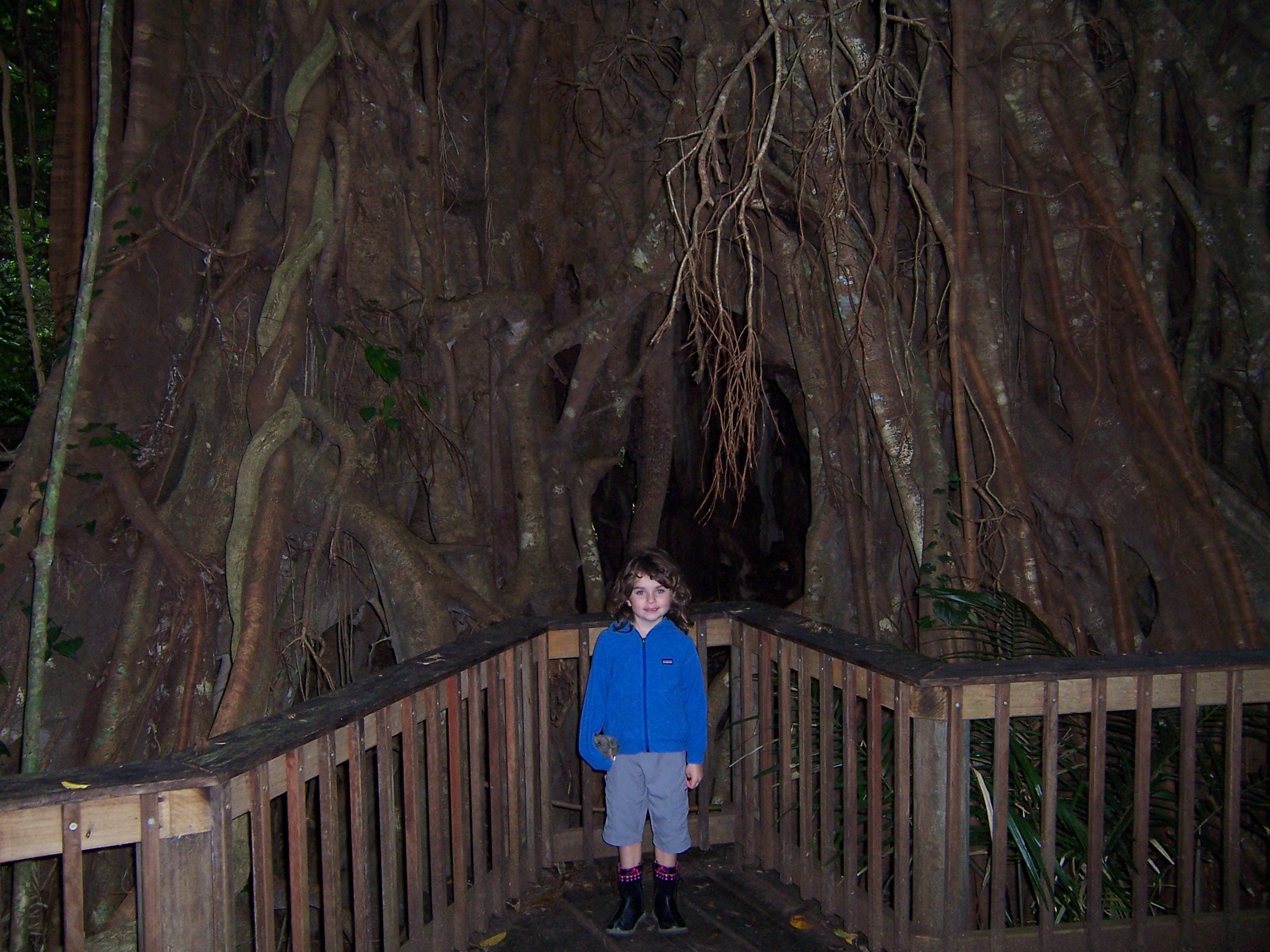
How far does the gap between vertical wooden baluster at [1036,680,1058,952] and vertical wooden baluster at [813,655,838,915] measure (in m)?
0.54

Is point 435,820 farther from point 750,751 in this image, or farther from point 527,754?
point 750,751

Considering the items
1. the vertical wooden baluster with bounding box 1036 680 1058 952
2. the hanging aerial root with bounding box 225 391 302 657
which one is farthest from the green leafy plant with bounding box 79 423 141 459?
the vertical wooden baluster with bounding box 1036 680 1058 952

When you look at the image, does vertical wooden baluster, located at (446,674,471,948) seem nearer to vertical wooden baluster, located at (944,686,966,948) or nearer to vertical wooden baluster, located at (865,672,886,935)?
vertical wooden baluster, located at (865,672,886,935)

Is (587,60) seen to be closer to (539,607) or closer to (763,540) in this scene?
(539,607)

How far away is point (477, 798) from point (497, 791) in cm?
13

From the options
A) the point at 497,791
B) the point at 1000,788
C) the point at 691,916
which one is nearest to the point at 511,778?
the point at 497,791

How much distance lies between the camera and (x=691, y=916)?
8.65ft

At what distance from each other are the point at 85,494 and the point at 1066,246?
4.32 m

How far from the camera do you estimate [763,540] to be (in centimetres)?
764

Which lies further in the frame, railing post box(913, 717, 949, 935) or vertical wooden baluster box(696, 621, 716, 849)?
vertical wooden baluster box(696, 621, 716, 849)

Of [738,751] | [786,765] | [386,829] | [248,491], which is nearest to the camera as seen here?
[386,829]

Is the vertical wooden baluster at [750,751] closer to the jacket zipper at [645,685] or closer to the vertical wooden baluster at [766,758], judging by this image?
the vertical wooden baluster at [766,758]

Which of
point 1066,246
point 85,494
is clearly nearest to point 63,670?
point 85,494

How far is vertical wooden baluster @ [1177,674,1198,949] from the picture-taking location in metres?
2.28
